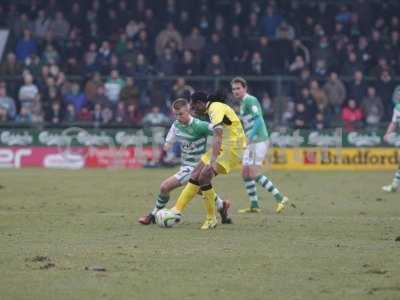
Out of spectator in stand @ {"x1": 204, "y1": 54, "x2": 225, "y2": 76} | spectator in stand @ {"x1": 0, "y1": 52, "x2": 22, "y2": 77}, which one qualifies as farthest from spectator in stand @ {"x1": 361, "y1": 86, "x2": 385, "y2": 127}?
spectator in stand @ {"x1": 0, "y1": 52, "x2": 22, "y2": 77}

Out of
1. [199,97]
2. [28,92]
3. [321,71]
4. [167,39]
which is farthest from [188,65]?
[199,97]

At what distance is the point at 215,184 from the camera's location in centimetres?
2300

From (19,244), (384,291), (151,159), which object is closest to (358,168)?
(151,159)

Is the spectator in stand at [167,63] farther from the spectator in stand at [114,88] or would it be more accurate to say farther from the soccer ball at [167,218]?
the soccer ball at [167,218]

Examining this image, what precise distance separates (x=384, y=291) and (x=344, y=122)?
1976 centimetres

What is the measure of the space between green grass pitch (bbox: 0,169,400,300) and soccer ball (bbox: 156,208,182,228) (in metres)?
0.14

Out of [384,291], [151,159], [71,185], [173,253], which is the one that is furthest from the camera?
[151,159]

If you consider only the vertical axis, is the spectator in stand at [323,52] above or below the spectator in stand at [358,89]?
above

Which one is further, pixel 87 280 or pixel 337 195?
pixel 337 195

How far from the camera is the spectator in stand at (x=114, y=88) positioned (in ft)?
95.5

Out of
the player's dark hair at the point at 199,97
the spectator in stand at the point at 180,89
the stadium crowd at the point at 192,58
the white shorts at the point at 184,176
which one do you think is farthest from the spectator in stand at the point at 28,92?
the player's dark hair at the point at 199,97

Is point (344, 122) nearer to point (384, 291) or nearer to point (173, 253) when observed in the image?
point (173, 253)

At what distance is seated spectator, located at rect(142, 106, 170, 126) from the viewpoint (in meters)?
28.4

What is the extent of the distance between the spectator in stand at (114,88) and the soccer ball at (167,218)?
15.6m
